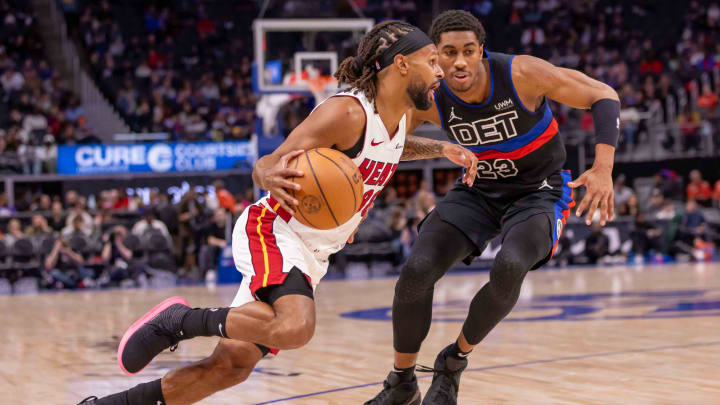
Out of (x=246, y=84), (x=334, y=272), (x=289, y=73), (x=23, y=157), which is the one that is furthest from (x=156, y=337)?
(x=246, y=84)

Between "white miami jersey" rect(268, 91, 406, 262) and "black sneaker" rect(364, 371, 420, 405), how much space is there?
0.78 meters

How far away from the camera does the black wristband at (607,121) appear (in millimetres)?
4145

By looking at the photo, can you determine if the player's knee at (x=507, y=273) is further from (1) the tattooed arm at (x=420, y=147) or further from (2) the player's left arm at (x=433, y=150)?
(1) the tattooed arm at (x=420, y=147)

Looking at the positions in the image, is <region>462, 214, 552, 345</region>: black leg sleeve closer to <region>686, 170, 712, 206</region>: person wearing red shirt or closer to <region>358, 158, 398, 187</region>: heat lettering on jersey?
<region>358, 158, 398, 187</region>: heat lettering on jersey

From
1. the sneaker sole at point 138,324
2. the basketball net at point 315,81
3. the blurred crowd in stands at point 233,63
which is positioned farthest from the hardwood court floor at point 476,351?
the blurred crowd in stands at point 233,63

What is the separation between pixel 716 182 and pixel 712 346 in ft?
45.6

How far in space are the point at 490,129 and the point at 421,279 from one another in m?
0.86

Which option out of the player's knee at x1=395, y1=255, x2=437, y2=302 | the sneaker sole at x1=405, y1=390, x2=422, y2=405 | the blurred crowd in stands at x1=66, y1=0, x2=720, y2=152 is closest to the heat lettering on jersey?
the player's knee at x1=395, y1=255, x2=437, y2=302

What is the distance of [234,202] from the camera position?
1539 centimetres

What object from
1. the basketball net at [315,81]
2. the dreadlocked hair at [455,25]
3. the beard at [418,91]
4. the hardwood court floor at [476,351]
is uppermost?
the basketball net at [315,81]

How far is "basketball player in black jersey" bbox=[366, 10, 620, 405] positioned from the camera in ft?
13.9

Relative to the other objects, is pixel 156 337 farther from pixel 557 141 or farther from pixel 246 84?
pixel 246 84

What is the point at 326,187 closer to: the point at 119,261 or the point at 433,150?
the point at 433,150

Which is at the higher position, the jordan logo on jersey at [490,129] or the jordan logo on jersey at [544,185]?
the jordan logo on jersey at [490,129]
